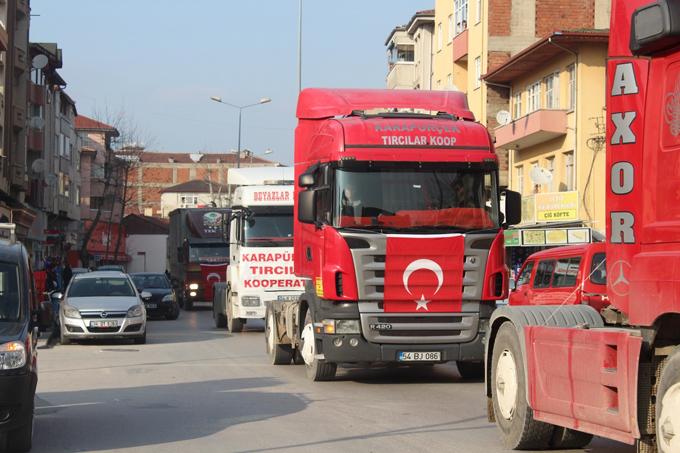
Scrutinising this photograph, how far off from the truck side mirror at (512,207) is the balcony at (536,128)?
26422 millimetres

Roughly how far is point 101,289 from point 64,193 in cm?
5880

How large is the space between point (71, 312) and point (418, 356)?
1138 cm

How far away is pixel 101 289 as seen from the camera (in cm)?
2625

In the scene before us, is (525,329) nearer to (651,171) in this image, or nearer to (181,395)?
(651,171)

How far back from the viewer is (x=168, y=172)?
545ft

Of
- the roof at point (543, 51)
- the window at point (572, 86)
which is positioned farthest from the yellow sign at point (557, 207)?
the roof at point (543, 51)

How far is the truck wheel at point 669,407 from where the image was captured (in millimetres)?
7293

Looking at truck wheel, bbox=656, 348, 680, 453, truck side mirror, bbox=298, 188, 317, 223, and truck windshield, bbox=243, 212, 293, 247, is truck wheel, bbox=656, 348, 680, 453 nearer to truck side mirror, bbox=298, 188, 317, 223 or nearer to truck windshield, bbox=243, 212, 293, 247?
truck side mirror, bbox=298, 188, 317, 223

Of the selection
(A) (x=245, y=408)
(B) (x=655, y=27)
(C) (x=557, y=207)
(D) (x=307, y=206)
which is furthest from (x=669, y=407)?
(C) (x=557, y=207)

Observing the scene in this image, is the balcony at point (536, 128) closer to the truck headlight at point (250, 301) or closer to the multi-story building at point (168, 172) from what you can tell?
the truck headlight at point (250, 301)

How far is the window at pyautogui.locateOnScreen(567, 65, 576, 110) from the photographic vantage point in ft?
135

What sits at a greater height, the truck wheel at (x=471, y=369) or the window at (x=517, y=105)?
the window at (x=517, y=105)

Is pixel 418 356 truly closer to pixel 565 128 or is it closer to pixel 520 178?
pixel 565 128

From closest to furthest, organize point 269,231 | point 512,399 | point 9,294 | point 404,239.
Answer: point 512,399 → point 9,294 → point 404,239 → point 269,231
